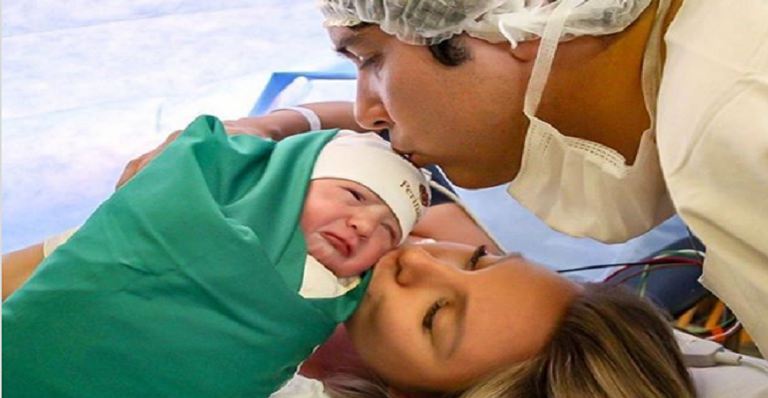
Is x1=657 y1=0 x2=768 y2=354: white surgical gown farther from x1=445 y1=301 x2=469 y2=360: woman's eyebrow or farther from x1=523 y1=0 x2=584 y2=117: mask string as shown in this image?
x1=445 y1=301 x2=469 y2=360: woman's eyebrow

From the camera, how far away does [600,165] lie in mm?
1297

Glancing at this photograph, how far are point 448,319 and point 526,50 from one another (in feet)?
1.24

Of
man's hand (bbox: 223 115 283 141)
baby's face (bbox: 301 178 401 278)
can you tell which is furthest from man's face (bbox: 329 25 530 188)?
man's hand (bbox: 223 115 283 141)

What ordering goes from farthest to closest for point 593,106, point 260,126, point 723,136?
point 260,126 → point 593,106 → point 723,136

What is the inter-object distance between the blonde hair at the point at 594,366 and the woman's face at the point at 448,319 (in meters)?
0.02

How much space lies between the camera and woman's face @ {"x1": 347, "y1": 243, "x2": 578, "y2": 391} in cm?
131

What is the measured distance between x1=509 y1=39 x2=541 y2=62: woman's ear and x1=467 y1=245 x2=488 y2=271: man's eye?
305mm

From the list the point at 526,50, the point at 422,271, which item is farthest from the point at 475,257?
the point at 526,50

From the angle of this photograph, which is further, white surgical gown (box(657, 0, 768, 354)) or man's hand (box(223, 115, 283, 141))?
man's hand (box(223, 115, 283, 141))

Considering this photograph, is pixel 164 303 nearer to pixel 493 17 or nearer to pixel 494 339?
pixel 494 339

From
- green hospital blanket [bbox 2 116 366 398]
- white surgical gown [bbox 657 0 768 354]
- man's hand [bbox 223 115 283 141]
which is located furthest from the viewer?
man's hand [bbox 223 115 283 141]

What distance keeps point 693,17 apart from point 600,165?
0.77ft

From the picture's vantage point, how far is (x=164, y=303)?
120cm

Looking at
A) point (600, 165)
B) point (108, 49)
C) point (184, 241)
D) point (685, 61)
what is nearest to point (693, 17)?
point (685, 61)
